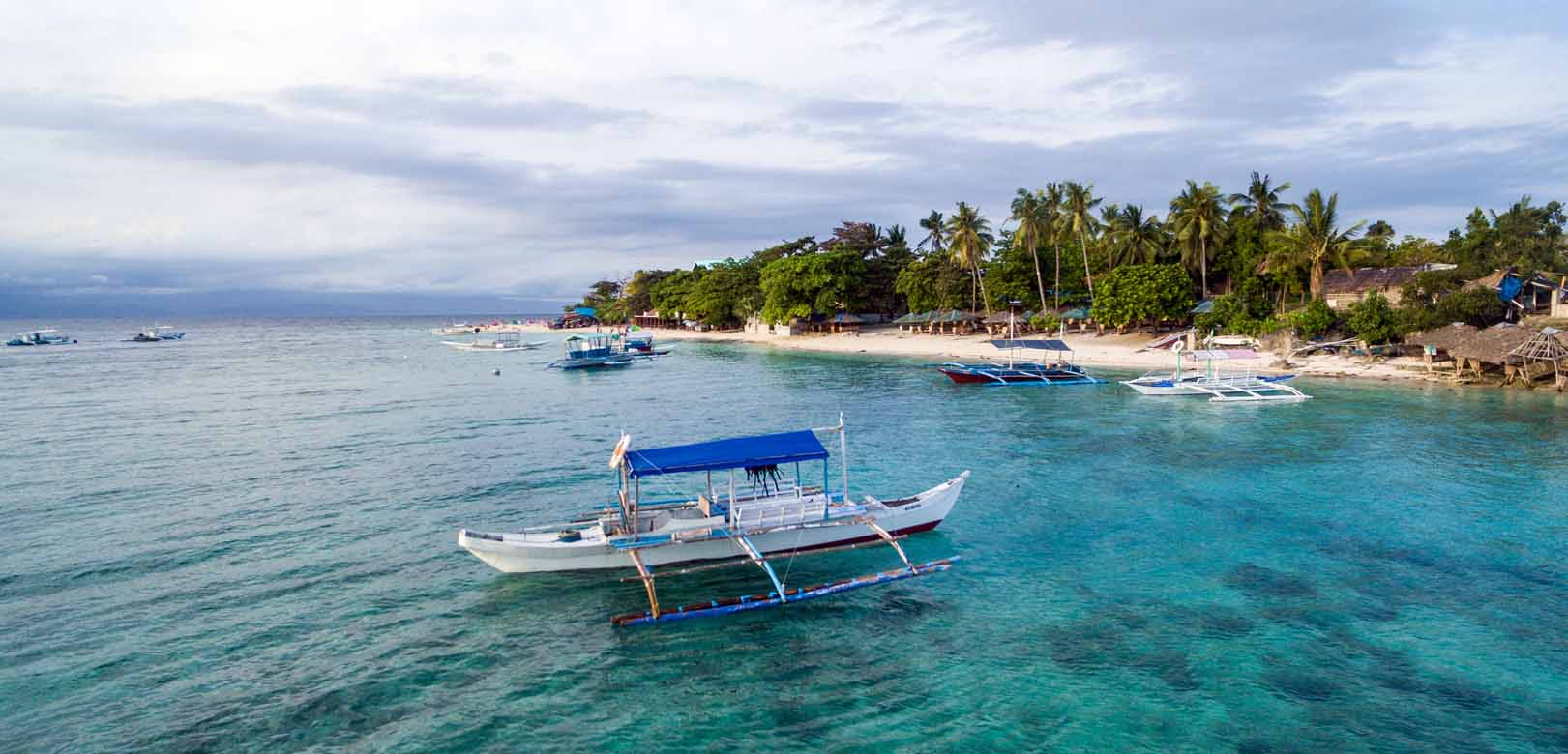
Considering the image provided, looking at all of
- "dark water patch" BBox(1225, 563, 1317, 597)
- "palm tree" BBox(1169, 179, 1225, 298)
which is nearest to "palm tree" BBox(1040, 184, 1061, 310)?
"palm tree" BBox(1169, 179, 1225, 298)

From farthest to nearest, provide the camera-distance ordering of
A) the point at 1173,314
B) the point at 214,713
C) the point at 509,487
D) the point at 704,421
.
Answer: the point at 1173,314 < the point at 704,421 < the point at 509,487 < the point at 214,713

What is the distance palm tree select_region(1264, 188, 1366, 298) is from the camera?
5347cm

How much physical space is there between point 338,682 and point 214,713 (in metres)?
1.52

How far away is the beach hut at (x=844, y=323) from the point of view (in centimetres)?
8981

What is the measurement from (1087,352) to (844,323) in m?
36.6

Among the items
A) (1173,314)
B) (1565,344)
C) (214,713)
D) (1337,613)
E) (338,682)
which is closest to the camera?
(214,713)

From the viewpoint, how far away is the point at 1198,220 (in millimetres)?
59781

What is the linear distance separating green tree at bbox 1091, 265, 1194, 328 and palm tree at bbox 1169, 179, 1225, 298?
252 cm

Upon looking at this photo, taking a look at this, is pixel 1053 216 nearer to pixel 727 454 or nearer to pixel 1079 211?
pixel 1079 211

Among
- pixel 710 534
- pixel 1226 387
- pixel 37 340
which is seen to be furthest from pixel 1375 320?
pixel 37 340

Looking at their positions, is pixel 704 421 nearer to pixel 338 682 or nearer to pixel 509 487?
pixel 509 487

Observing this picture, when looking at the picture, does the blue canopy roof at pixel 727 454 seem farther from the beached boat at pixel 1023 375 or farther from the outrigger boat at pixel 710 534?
the beached boat at pixel 1023 375

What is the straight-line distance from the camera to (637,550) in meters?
15.0

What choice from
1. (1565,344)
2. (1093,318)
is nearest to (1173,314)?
(1093,318)
